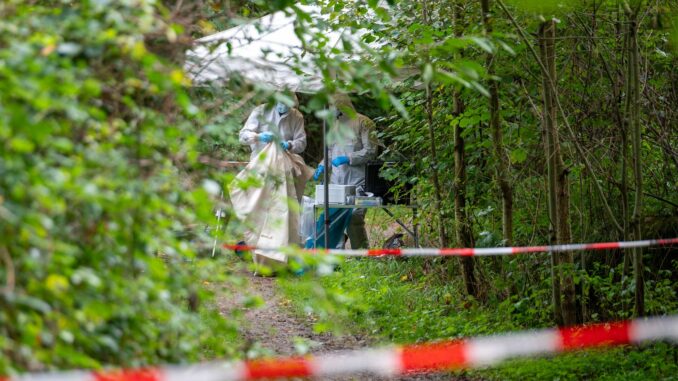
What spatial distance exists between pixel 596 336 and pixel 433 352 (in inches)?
80.8

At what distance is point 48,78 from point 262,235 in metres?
9.51

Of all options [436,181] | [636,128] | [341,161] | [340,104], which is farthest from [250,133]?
[340,104]

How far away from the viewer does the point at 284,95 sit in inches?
173

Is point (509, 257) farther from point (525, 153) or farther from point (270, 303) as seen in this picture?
point (270, 303)

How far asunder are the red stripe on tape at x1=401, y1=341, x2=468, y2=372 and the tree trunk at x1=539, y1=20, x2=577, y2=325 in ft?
2.83

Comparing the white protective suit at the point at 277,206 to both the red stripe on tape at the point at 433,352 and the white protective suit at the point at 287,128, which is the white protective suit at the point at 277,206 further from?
the red stripe on tape at the point at 433,352

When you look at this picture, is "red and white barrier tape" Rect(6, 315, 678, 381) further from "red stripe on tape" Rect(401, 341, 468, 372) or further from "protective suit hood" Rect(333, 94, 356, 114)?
"protective suit hood" Rect(333, 94, 356, 114)

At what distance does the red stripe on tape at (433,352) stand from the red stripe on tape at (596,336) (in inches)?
31.3

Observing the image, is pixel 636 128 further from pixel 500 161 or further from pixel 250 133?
pixel 250 133

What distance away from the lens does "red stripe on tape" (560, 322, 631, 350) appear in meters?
7.40

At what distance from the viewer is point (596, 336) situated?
25.2ft

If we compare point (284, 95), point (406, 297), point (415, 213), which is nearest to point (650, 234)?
point (406, 297)

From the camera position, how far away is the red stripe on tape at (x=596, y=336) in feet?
24.3

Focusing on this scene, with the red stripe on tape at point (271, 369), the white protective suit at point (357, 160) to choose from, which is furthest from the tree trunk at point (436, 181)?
the red stripe on tape at point (271, 369)
